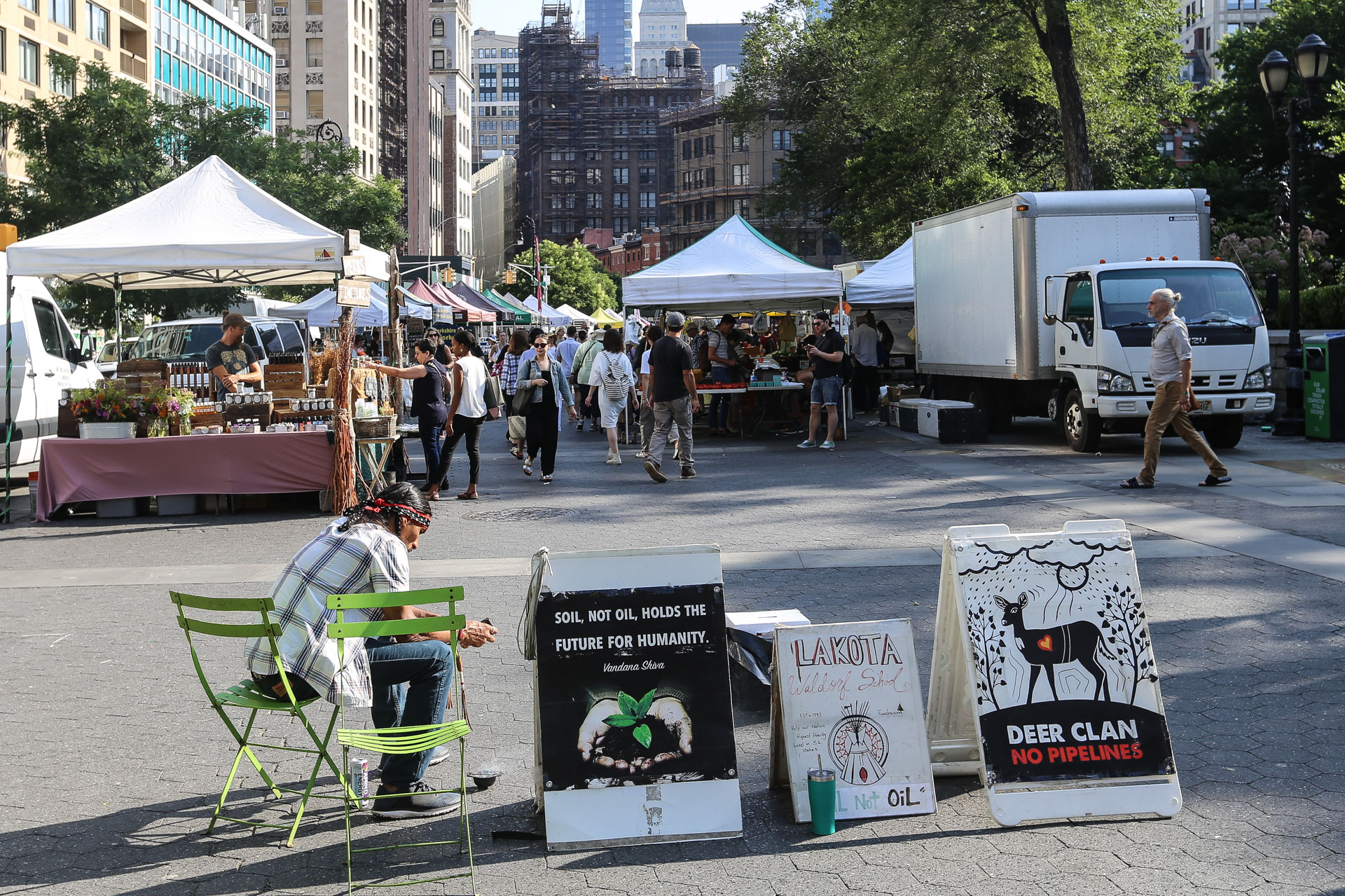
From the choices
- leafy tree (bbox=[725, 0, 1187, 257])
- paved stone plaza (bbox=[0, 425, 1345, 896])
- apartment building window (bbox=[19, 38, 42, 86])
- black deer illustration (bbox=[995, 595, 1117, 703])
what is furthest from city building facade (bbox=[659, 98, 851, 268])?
black deer illustration (bbox=[995, 595, 1117, 703])

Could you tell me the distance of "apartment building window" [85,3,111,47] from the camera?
59344 millimetres

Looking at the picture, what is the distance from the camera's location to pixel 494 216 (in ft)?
577

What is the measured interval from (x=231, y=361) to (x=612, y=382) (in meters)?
5.73

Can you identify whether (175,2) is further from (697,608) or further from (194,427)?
(697,608)

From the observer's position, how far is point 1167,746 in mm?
4891

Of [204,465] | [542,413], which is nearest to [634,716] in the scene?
[204,465]

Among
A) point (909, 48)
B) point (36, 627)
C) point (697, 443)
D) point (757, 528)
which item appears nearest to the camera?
point (36, 627)

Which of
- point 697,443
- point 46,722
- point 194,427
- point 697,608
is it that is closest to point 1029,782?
point 697,608

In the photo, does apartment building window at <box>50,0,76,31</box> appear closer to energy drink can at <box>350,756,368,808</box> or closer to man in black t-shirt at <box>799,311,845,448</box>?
man in black t-shirt at <box>799,311,845,448</box>

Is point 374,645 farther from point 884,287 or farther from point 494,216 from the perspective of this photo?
point 494,216

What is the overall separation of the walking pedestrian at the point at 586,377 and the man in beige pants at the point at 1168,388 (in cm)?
1023

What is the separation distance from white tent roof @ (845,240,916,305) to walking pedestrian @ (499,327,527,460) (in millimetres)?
6889

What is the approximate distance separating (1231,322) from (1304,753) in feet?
42.3

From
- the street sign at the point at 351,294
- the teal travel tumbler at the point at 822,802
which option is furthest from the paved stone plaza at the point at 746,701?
the street sign at the point at 351,294
